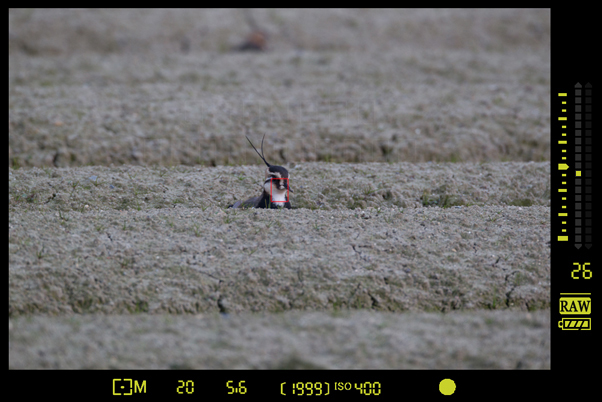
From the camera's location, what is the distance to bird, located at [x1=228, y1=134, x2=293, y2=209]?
13.8 feet

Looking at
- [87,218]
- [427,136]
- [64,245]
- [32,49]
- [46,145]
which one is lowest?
[64,245]

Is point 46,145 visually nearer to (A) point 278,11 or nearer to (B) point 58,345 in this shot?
(B) point 58,345

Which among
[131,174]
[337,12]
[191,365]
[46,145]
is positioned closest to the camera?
[191,365]

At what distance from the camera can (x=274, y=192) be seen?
4.30 m

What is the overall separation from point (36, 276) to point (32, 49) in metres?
6.88

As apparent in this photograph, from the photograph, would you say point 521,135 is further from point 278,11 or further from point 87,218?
point 278,11

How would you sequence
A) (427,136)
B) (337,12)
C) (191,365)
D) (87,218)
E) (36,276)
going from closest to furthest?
(191,365)
(36,276)
(87,218)
(427,136)
(337,12)

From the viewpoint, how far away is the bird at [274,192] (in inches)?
166

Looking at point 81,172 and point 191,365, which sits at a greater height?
point 81,172

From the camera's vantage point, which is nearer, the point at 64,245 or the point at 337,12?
the point at 64,245

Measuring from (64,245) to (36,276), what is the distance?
325 mm
